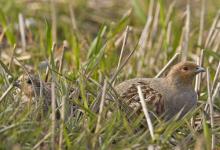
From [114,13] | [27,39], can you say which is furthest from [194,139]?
[114,13]

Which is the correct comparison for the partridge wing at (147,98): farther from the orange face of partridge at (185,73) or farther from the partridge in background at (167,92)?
the orange face of partridge at (185,73)

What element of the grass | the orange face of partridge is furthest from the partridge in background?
the grass

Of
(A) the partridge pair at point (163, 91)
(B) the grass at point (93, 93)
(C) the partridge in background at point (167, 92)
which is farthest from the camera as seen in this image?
(C) the partridge in background at point (167, 92)

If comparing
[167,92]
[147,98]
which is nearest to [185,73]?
[167,92]

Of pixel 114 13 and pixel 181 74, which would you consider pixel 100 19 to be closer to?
pixel 114 13

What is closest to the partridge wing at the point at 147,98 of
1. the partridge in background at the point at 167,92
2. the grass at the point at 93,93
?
the partridge in background at the point at 167,92

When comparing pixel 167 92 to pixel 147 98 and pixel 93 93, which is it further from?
pixel 93 93

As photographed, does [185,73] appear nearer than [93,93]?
No

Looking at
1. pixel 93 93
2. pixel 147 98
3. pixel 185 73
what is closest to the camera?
pixel 93 93
